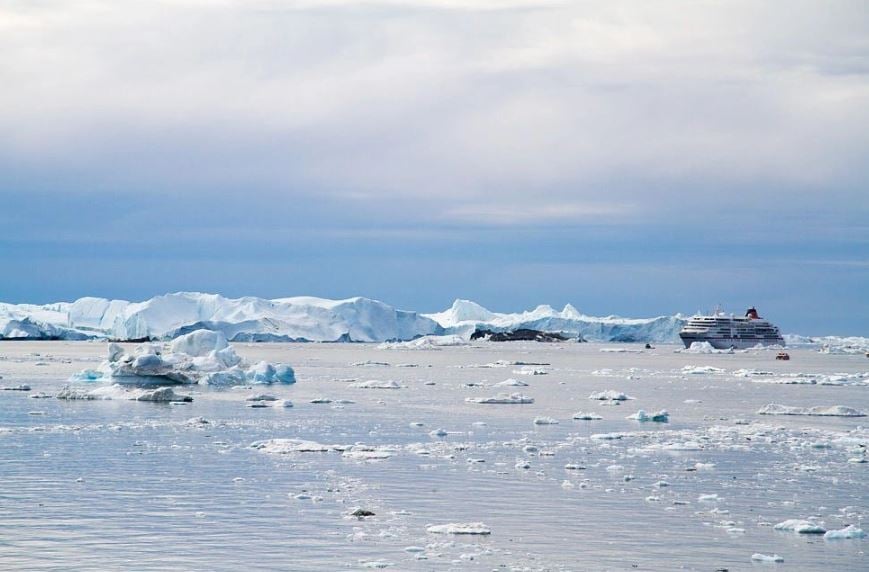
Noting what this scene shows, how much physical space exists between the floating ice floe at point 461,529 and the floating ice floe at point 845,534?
3522 mm

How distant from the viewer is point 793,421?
26.1 metres

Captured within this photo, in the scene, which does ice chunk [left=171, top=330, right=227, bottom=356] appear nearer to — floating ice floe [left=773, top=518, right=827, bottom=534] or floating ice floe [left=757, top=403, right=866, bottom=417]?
floating ice floe [left=757, top=403, right=866, bottom=417]

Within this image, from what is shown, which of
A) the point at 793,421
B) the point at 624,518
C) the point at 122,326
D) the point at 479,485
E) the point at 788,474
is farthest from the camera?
the point at 122,326

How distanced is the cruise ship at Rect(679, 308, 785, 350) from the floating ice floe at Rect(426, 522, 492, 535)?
104456mm

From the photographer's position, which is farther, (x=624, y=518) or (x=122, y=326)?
(x=122, y=326)

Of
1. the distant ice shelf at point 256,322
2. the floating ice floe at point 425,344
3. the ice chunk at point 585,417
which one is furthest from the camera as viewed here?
the distant ice shelf at point 256,322

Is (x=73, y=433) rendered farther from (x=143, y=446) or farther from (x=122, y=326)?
(x=122, y=326)

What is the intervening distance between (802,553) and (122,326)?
12701cm

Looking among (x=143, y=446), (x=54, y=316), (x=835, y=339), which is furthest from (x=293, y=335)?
(x=143, y=446)

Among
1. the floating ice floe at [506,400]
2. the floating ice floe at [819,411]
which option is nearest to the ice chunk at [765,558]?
the floating ice floe at [819,411]

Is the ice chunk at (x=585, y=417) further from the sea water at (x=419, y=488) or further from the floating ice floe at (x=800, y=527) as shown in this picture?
the floating ice floe at (x=800, y=527)

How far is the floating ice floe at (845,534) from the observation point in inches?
473

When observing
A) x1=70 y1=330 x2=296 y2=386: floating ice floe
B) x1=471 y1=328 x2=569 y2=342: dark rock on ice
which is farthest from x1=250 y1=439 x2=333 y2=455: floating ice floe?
x1=471 y1=328 x2=569 y2=342: dark rock on ice

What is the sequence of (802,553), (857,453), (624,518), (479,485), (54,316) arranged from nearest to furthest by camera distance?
(802,553), (624,518), (479,485), (857,453), (54,316)
